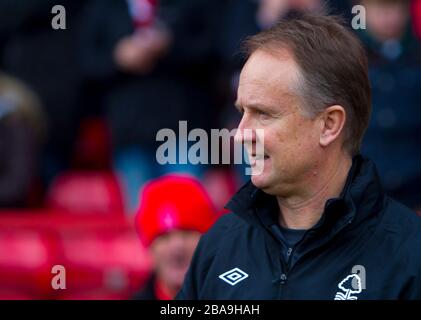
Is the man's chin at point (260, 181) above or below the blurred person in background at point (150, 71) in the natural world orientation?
below

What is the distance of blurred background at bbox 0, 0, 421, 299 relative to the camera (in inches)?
238

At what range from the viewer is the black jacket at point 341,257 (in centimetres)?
305

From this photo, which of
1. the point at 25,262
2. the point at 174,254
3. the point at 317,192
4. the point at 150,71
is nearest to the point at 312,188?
the point at 317,192

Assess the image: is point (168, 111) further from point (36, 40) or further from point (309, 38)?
point (309, 38)

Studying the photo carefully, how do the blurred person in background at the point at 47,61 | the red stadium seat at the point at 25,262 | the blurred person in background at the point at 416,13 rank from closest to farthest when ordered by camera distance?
the red stadium seat at the point at 25,262
the blurred person in background at the point at 416,13
the blurred person in background at the point at 47,61

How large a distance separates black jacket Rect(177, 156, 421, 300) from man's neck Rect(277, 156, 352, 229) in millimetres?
43

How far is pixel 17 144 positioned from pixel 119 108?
71 cm

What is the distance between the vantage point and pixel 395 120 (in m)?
5.93

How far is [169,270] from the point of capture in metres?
4.86

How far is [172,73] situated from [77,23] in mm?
1023

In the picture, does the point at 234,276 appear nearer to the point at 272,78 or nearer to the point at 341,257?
the point at 341,257

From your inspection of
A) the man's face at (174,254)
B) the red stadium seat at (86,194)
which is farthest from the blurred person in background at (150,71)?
the man's face at (174,254)

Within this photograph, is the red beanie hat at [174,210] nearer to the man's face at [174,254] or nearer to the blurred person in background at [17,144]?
the man's face at [174,254]
